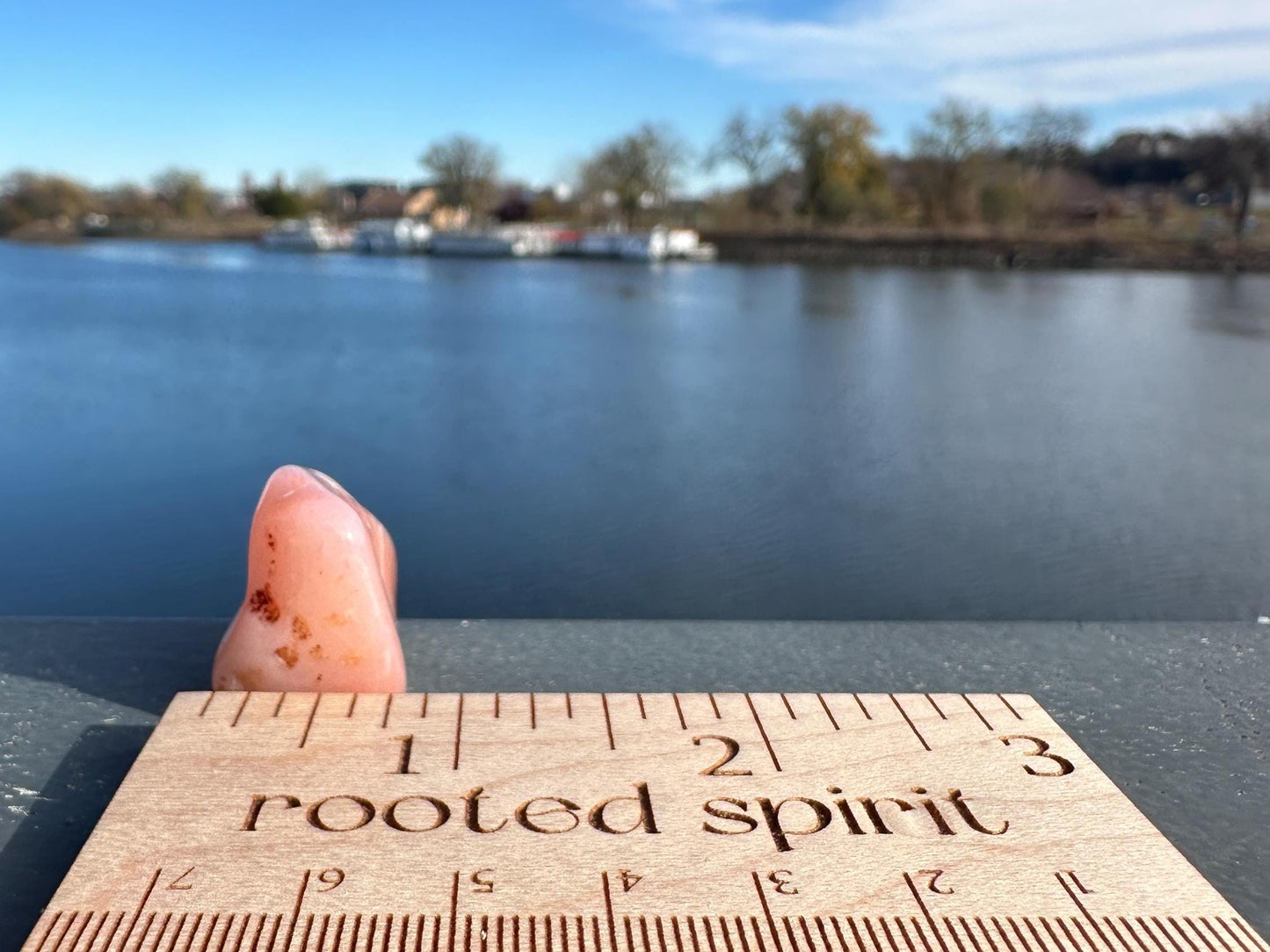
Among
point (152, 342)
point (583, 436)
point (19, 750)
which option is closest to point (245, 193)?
point (152, 342)

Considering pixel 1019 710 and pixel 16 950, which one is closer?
pixel 16 950

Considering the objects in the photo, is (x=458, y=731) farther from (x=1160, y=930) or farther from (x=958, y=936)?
(x=1160, y=930)

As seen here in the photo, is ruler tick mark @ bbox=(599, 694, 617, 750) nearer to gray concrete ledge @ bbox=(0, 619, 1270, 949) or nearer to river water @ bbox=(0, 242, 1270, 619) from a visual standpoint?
gray concrete ledge @ bbox=(0, 619, 1270, 949)

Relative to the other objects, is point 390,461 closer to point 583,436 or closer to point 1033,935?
point 583,436

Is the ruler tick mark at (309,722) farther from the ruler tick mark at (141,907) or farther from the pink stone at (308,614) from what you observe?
the ruler tick mark at (141,907)

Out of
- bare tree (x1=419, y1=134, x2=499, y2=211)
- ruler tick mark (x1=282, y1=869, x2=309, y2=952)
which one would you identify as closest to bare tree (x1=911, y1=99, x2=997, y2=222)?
bare tree (x1=419, y1=134, x2=499, y2=211)

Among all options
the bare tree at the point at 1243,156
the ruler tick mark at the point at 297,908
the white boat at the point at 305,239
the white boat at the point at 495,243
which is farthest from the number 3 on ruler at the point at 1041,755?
the white boat at the point at 305,239
